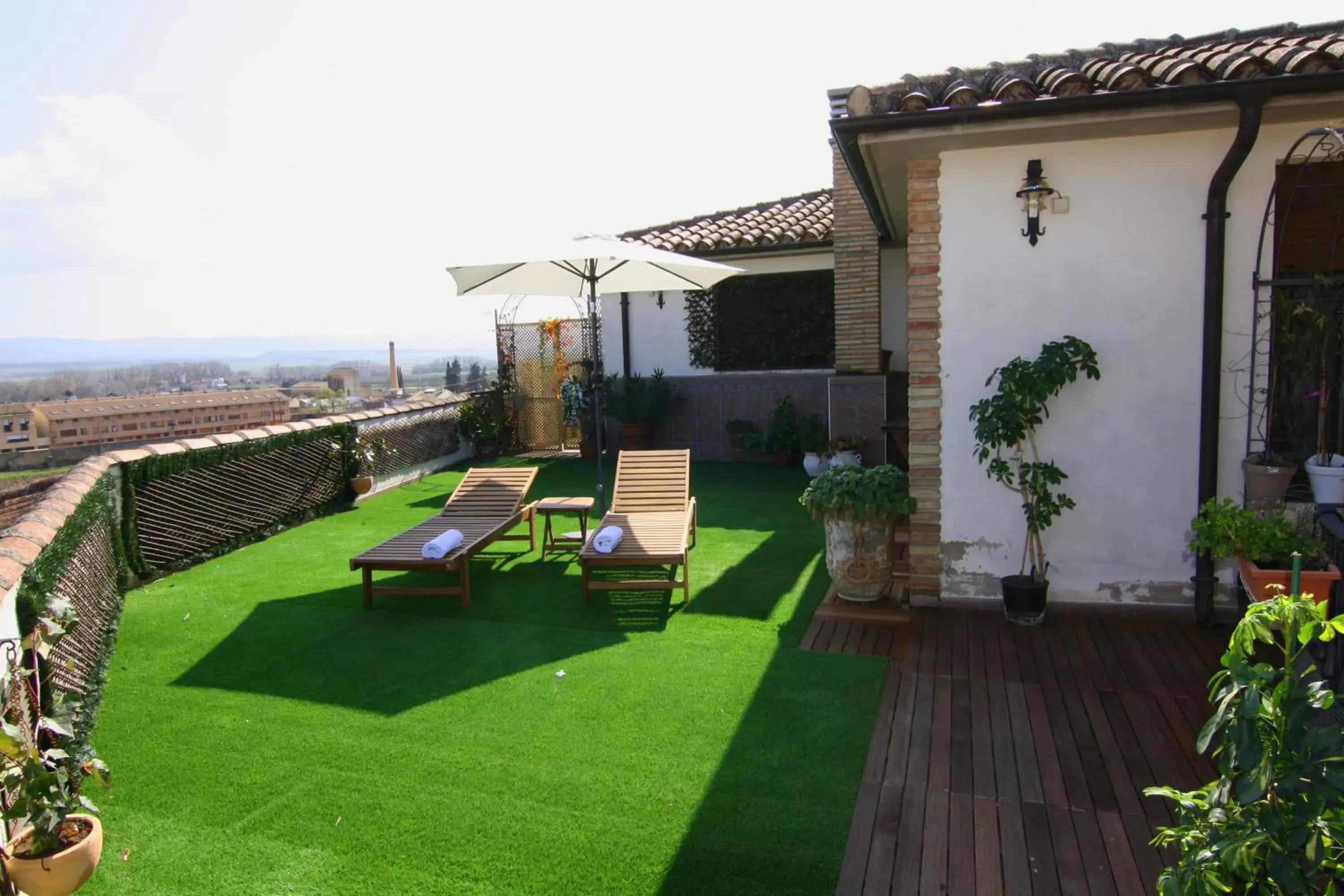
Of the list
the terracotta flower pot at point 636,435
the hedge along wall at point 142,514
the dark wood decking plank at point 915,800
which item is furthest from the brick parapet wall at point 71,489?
the terracotta flower pot at point 636,435

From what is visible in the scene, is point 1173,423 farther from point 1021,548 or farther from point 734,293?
point 734,293

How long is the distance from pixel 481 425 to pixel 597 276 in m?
6.35

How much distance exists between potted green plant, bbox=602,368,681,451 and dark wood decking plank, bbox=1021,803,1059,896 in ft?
32.8

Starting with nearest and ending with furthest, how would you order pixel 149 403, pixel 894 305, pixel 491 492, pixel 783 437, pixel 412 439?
1. pixel 491 492
2. pixel 149 403
3. pixel 894 305
4. pixel 412 439
5. pixel 783 437

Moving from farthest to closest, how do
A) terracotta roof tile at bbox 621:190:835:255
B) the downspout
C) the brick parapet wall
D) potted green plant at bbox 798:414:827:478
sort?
1. the downspout
2. terracotta roof tile at bbox 621:190:835:255
3. potted green plant at bbox 798:414:827:478
4. the brick parapet wall

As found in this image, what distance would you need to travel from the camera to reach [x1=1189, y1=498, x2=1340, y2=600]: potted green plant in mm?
4156

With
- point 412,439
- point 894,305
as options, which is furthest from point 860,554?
point 412,439

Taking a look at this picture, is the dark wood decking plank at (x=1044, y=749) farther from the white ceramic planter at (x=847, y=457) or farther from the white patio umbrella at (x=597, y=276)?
the white ceramic planter at (x=847, y=457)

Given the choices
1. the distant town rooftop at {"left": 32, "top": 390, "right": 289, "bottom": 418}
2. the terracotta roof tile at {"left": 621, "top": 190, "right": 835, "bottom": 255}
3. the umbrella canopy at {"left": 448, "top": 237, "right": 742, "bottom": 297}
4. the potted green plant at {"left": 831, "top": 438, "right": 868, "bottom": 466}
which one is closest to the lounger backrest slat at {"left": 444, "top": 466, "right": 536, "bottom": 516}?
the umbrella canopy at {"left": 448, "top": 237, "right": 742, "bottom": 297}

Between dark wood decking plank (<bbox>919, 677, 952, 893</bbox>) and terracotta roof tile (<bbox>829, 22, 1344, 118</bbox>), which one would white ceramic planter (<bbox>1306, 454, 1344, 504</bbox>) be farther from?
dark wood decking plank (<bbox>919, 677, 952, 893</bbox>)

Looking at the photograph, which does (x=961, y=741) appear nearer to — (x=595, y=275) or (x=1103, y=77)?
(x=1103, y=77)

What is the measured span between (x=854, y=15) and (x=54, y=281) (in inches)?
1495

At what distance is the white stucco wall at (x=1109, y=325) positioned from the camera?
4.96 meters

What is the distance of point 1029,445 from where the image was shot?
534 cm
